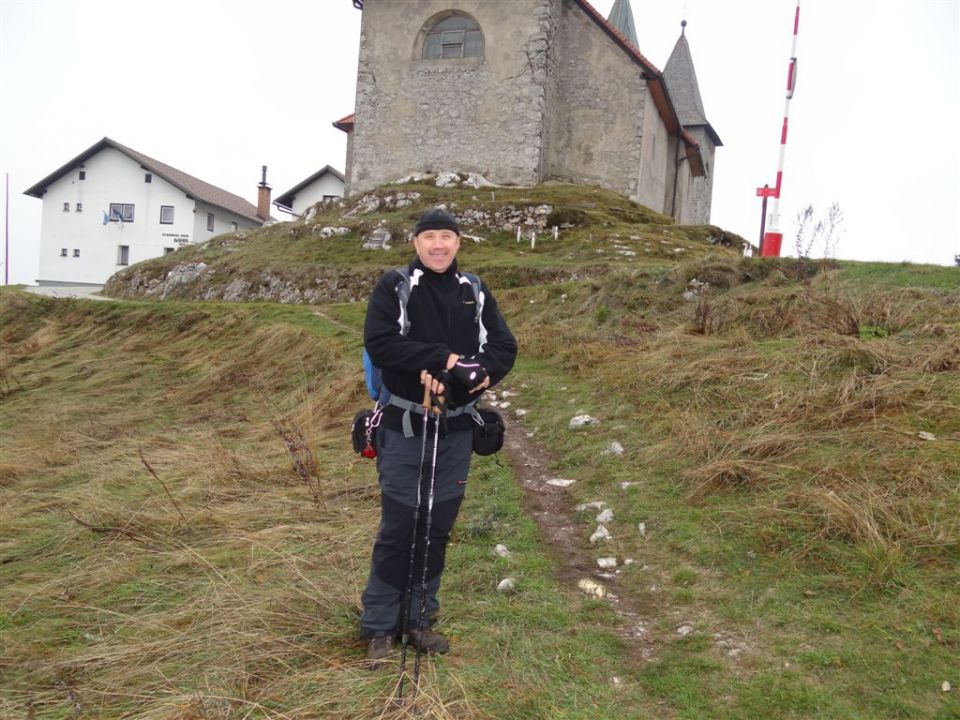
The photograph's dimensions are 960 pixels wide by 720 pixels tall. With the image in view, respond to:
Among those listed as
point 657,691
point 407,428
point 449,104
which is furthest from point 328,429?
point 449,104

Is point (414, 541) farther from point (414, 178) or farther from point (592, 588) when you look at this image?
point (414, 178)

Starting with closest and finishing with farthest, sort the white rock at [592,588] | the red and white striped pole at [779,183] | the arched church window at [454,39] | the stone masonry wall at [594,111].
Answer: the white rock at [592,588], the red and white striped pole at [779,183], the arched church window at [454,39], the stone masonry wall at [594,111]

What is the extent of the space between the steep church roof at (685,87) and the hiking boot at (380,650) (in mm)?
42623

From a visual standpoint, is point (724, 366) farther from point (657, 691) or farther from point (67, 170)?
point (67, 170)

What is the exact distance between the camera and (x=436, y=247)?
3.43 metres

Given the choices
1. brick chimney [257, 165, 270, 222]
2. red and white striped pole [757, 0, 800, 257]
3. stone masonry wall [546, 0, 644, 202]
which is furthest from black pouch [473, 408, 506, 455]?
brick chimney [257, 165, 270, 222]

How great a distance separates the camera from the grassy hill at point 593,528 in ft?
10.2

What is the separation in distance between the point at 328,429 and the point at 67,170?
148 ft

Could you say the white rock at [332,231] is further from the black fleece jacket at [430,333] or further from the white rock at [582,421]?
the black fleece jacket at [430,333]

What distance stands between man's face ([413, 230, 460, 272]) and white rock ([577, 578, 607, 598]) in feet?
6.71

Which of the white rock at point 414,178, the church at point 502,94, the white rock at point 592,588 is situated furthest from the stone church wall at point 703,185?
the white rock at point 592,588

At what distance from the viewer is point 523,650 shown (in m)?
3.36

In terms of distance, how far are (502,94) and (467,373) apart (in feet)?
72.2

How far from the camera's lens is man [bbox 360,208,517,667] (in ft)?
10.7
